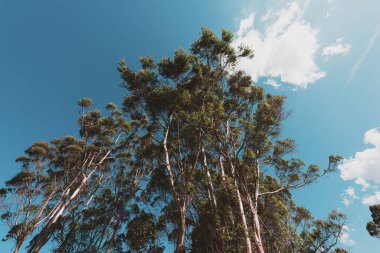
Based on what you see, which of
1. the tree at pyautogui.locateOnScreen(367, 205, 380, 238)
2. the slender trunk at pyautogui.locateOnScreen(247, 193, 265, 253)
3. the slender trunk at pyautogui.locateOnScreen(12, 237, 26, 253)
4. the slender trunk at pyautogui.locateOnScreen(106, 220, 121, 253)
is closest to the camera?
the slender trunk at pyautogui.locateOnScreen(247, 193, 265, 253)

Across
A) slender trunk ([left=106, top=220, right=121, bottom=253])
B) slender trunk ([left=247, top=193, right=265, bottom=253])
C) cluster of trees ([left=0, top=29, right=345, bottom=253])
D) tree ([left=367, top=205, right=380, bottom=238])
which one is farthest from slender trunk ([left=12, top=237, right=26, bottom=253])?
tree ([left=367, top=205, right=380, bottom=238])

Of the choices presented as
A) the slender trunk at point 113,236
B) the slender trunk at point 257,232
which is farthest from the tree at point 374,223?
the slender trunk at point 113,236

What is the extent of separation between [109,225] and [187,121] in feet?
38.8

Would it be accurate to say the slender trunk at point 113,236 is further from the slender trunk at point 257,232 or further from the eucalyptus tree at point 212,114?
the slender trunk at point 257,232

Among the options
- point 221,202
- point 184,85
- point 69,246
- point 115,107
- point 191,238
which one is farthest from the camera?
point 115,107

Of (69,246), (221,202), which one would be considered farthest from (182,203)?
(69,246)

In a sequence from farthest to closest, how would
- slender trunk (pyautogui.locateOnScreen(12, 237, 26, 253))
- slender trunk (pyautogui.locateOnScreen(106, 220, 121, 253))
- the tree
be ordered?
the tree → slender trunk (pyautogui.locateOnScreen(106, 220, 121, 253)) → slender trunk (pyautogui.locateOnScreen(12, 237, 26, 253))

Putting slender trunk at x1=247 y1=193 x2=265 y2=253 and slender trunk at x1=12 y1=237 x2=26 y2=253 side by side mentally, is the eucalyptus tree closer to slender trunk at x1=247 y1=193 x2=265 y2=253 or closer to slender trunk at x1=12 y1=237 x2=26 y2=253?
slender trunk at x1=247 y1=193 x2=265 y2=253

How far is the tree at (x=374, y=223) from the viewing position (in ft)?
72.4

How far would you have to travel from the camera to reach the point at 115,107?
21.6m

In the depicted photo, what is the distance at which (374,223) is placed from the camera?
22500mm

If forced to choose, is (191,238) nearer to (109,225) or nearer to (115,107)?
(109,225)

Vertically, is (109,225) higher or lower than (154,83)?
lower

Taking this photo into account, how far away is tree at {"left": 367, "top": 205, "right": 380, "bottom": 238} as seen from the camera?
2208 cm
